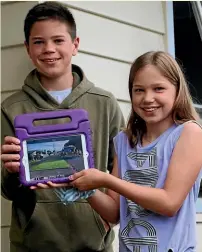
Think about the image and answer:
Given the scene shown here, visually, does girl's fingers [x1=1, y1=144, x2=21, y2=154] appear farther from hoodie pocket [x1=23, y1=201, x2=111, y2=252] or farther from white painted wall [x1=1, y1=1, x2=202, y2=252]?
white painted wall [x1=1, y1=1, x2=202, y2=252]

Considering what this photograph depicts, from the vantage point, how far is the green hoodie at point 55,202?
2.43 m

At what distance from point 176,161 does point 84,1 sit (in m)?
1.50

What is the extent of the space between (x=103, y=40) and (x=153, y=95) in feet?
4.51

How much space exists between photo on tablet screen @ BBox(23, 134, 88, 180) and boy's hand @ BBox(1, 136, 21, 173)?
0.04 meters

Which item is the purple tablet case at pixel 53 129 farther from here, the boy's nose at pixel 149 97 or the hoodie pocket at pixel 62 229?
the hoodie pocket at pixel 62 229

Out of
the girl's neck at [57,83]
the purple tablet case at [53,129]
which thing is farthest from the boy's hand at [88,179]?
the girl's neck at [57,83]

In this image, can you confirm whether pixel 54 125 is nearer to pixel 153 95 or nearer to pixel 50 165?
pixel 50 165

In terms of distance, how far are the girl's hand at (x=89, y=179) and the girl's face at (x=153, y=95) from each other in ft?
0.84

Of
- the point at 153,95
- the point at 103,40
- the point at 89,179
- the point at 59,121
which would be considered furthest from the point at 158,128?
the point at 103,40

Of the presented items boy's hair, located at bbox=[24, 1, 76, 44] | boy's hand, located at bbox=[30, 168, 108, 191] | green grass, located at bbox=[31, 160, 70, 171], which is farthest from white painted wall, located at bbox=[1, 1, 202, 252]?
boy's hand, located at bbox=[30, 168, 108, 191]

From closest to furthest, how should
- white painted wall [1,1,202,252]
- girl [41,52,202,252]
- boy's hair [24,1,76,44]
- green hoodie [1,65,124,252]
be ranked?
girl [41,52,202,252] → green hoodie [1,65,124,252] → boy's hair [24,1,76,44] → white painted wall [1,1,202,252]

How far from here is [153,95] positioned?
6.69ft

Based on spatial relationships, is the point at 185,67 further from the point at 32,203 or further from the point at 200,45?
the point at 32,203

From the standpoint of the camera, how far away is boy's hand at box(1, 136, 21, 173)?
6.93ft
